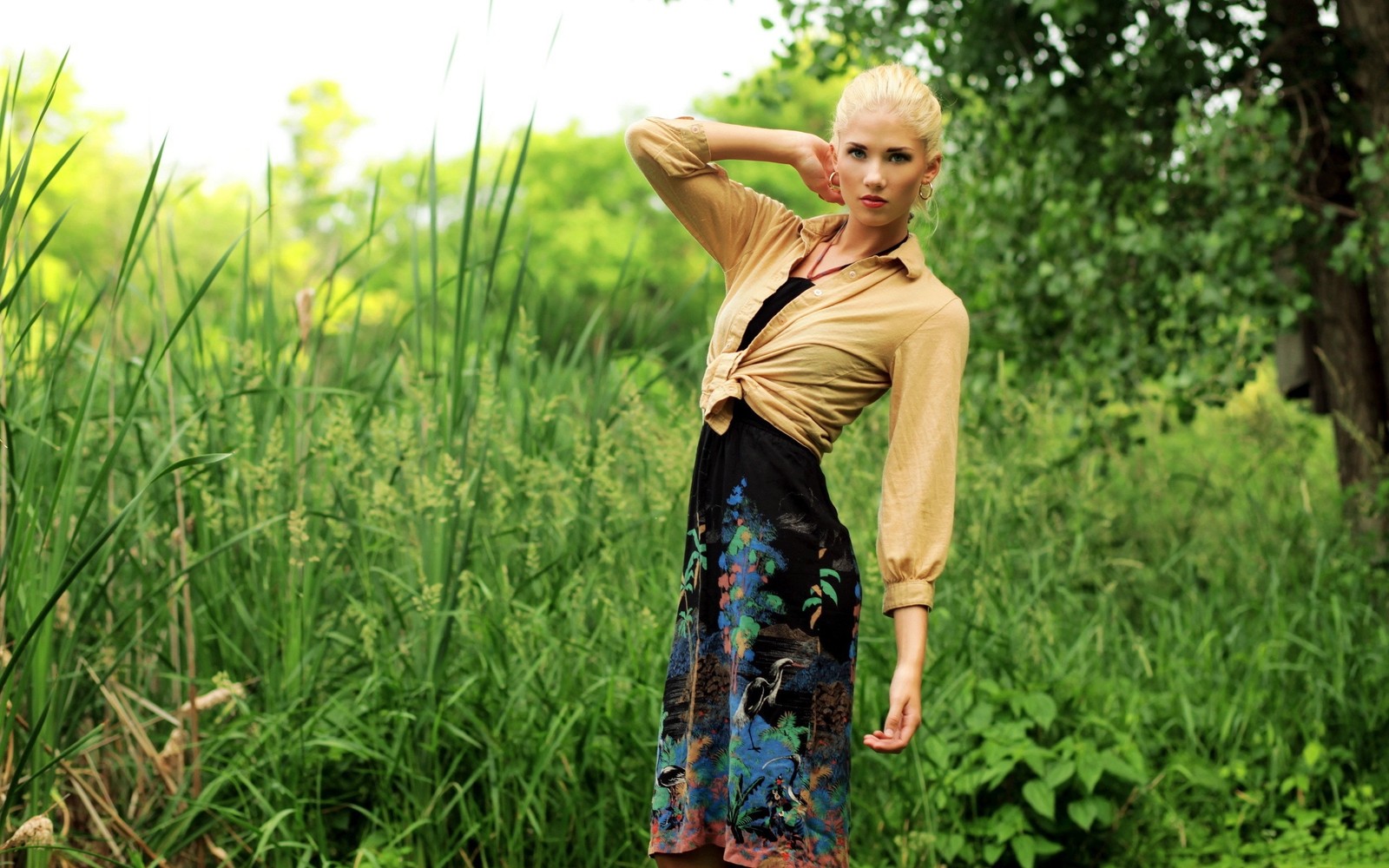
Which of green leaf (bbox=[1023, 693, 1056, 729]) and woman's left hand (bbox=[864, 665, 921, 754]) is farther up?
woman's left hand (bbox=[864, 665, 921, 754])

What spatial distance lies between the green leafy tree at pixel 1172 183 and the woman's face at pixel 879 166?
7.72 feet

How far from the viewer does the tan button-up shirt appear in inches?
78.7

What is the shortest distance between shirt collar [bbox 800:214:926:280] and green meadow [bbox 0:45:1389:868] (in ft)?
1.87

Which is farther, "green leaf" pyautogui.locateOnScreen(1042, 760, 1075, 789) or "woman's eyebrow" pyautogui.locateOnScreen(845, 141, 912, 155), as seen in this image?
"green leaf" pyautogui.locateOnScreen(1042, 760, 1075, 789)

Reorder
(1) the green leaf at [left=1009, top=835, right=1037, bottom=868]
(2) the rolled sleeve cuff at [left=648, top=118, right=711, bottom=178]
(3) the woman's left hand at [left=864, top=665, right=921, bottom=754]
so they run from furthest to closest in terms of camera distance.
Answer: (1) the green leaf at [left=1009, top=835, right=1037, bottom=868] → (2) the rolled sleeve cuff at [left=648, top=118, right=711, bottom=178] → (3) the woman's left hand at [left=864, top=665, right=921, bottom=754]

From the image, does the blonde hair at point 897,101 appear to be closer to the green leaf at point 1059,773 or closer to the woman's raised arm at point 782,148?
the woman's raised arm at point 782,148

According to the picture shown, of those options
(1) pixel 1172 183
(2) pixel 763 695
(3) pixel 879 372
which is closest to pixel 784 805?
(2) pixel 763 695

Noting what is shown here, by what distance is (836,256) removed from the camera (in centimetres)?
216

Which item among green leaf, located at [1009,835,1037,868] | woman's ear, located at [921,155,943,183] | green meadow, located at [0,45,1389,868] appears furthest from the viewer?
green leaf, located at [1009,835,1037,868]

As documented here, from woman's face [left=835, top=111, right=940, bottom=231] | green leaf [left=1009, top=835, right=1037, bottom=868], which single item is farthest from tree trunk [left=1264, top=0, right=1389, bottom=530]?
woman's face [left=835, top=111, right=940, bottom=231]

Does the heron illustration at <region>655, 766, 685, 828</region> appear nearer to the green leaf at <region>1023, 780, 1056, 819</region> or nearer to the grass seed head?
the grass seed head

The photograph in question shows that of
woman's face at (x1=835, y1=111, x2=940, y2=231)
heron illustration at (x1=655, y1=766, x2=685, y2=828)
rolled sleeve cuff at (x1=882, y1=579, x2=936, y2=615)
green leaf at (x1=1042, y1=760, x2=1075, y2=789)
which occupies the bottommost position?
green leaf at (x1=1042, y1=760, x2=1075, y2=789)

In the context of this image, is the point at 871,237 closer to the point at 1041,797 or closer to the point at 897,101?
the point at 897,101

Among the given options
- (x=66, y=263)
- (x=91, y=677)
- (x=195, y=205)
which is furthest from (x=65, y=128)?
(x=91, y=677)
